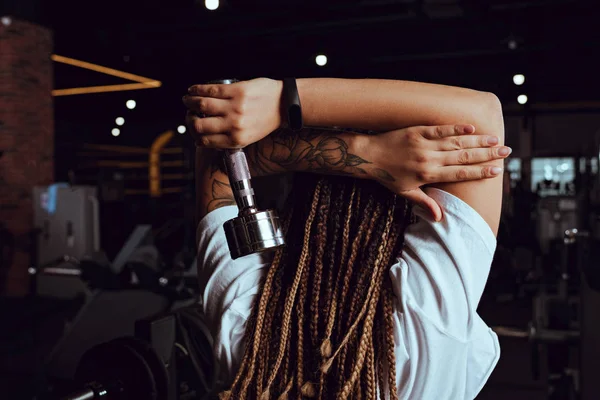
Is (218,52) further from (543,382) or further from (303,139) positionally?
(303,139)

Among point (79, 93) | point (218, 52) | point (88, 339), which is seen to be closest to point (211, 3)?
point (88, 339)

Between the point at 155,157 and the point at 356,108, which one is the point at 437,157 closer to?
the point at 356,108

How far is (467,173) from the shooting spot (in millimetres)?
750

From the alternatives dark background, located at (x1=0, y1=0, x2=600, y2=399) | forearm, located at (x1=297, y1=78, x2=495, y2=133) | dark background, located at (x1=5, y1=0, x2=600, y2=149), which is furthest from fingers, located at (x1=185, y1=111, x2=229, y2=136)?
dark background, located at (x1=5, y1=0, x2=600, y2=149)

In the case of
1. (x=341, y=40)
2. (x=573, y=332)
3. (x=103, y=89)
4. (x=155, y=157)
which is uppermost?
(x=341, y=40)

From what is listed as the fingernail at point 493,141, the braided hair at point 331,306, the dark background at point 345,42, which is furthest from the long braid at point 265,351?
the dark background at point 345,42

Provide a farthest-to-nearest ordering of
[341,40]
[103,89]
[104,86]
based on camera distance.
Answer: [103,89]
[104,86]
[341,40]

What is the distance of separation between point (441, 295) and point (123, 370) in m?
0.65

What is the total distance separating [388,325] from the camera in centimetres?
78

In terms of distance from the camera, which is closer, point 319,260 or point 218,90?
point 218,90

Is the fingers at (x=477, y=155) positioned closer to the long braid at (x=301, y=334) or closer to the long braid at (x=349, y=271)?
the long braid at (x=349, y=271)

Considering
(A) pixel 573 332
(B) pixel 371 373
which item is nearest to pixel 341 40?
(A) pixel 573 332

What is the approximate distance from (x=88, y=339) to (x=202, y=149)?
257 cm

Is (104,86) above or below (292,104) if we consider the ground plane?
above
